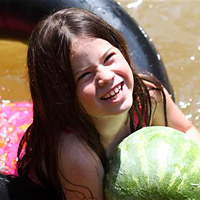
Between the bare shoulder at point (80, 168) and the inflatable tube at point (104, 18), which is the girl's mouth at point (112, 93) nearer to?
the bare shoulder at point (80, 168)

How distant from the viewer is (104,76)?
259cm

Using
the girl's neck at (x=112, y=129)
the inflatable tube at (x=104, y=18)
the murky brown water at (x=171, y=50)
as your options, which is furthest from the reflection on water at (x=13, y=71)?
the girl's neck at (x=112, y=129)

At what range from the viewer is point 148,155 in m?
2.68

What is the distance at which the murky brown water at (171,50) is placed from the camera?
14.7 feet

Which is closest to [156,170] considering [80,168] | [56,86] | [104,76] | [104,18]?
[80,168]

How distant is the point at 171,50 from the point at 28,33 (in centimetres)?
138

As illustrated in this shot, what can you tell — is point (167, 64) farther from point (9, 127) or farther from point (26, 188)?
point (26, 188)

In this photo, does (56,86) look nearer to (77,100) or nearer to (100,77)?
(77,100)

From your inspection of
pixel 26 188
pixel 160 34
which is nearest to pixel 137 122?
pixel 26 188

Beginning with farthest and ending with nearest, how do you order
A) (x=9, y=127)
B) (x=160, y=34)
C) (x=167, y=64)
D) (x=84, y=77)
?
1. (x=160, y=34)
2. (x=167, y=64)
3. (x=9, y=127)
4. (x=84, y=77)

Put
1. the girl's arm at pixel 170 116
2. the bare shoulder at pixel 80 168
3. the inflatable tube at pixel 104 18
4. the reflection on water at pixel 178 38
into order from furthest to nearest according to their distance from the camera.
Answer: the reflection on water at pixel 178 38 → the inflatable tube at pixel 104 18 → the girl's arm at pixel 170 116 → the bare shoulder at pixel 80 168

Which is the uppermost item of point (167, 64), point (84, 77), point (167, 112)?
point (84, 77)

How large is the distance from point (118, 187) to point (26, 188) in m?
0.57

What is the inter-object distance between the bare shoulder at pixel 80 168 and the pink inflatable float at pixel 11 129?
0.58 m
